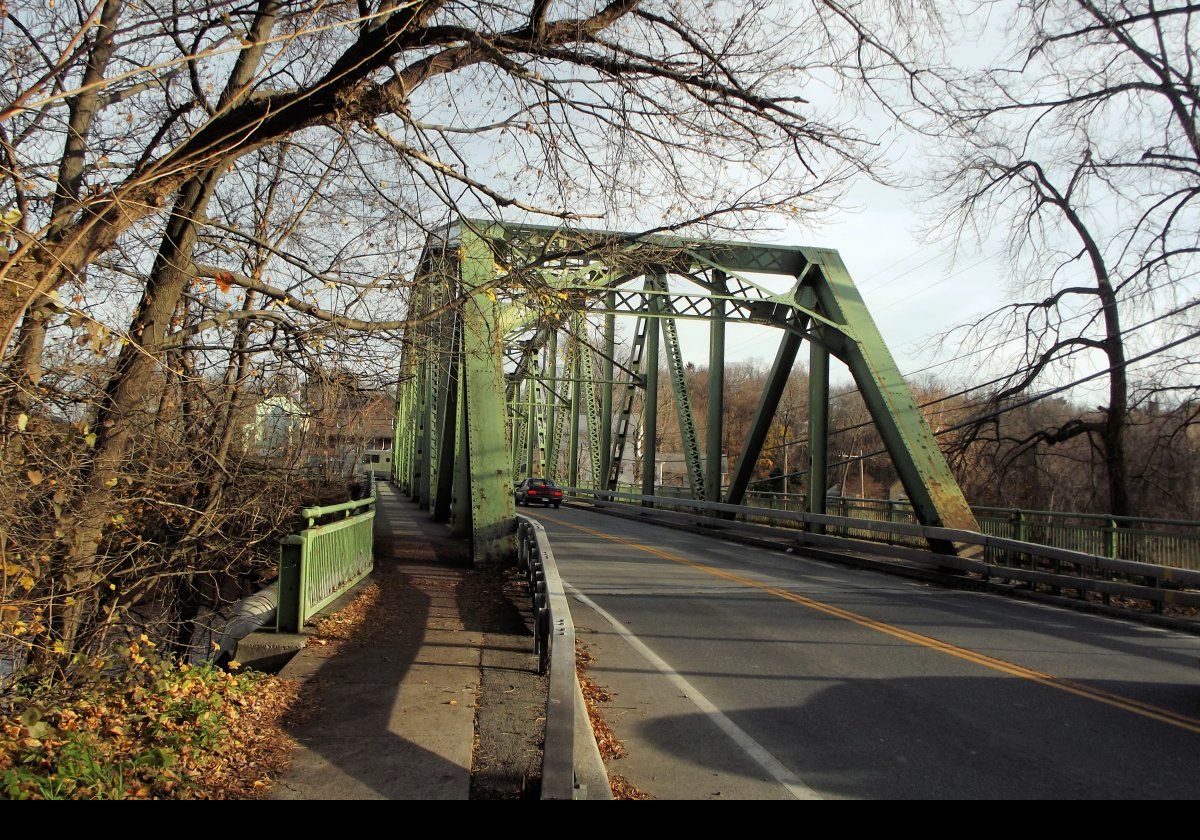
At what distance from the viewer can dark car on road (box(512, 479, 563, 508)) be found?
40.3 m

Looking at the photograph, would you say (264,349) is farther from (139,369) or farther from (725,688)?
(725,688)

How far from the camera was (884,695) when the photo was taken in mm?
6945

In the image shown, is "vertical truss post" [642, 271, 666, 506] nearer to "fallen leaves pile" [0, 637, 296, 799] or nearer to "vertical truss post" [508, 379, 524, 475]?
"vertical truss post" [508, 379, 524, 475]

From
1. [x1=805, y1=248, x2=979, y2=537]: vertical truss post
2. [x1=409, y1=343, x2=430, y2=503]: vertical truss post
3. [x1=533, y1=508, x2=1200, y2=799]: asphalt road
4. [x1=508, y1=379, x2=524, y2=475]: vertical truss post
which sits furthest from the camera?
[x1=508, y1=379, x2=524, y2=475]: vertical truss post

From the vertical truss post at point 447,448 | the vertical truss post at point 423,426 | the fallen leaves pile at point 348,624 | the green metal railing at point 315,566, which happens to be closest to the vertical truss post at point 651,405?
the vertical truss post at point 423,426

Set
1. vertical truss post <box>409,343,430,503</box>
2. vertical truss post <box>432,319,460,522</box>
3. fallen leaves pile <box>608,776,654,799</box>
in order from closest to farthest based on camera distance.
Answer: fallen leaves pile <box>608,776,654,799</box> → vertical truss post <box>432,319,460,522</box> → vertical truss post <box>409,343,430,503</box>

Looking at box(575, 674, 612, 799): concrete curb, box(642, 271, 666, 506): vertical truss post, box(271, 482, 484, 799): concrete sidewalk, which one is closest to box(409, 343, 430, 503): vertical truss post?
box(642, 271, 666, 506): vertical truss post

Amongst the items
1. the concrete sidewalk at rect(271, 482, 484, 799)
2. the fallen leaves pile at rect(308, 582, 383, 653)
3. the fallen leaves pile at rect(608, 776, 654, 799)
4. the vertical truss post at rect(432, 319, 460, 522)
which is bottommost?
the fallen leaves pile at rect(608, 776, 654, 799)

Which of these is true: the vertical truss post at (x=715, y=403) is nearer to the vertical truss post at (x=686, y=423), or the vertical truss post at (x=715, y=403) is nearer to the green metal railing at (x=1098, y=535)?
the vertical truss post at (x=686, y=423)

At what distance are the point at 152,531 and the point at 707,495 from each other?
18.1m

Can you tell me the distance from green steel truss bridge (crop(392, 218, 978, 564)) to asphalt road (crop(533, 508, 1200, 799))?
3.27 meters

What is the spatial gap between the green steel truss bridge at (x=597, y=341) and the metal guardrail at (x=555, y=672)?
232 centimetres

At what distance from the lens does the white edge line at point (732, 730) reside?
16.2 feet

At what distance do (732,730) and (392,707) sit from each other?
7.95ft
